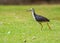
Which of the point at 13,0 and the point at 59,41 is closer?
the point at 59,41

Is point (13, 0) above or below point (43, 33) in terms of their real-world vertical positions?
Result: below

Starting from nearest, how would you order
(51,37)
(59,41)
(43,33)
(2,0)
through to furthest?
(59,41) → (51,37) → (43,33) → (2,0)

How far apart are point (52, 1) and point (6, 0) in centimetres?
594

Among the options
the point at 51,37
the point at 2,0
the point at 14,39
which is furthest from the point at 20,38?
the point at 2,0

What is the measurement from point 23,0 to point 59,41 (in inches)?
1237

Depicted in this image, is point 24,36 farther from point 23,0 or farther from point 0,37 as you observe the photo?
point 23,0

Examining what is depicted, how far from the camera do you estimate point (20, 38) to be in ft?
43.4

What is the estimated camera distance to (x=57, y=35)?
14.1 m

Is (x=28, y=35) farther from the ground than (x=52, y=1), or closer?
farther from the ground

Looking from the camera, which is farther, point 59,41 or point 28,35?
point 28,35

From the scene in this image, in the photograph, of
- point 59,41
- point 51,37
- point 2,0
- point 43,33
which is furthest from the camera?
point 2,0

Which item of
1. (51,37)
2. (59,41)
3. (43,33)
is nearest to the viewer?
(59,41)

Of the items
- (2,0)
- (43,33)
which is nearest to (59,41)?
(43,33)

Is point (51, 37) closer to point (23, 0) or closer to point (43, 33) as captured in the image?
point (43, 33)
